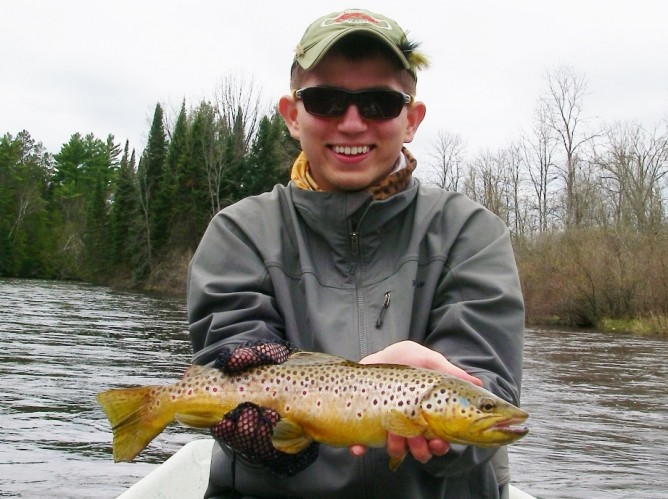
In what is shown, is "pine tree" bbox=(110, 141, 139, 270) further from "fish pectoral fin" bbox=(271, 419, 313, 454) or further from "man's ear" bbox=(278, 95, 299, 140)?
"fish pectoral fin" bbox=(271, 419, 313, 454)

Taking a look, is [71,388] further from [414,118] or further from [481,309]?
[481,309]

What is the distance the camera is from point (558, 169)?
5003cm

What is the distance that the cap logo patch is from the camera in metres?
3.15

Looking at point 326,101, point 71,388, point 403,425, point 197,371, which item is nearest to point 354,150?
point 326,101

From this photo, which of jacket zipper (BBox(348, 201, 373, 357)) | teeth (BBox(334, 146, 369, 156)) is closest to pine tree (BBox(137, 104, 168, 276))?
teeth (BBox(334, 146, 369, 156))

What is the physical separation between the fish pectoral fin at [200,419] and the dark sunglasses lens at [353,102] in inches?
49.7

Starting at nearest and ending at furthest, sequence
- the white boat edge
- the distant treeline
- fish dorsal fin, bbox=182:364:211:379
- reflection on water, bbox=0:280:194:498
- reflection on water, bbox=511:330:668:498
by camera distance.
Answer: fish dorsal fin, bbox=182:364:211:379 → the white boat edge → reflection on water, bbox=0:280:194:498 → reflection on water, bbox=511:330:668:498 → the distant treeline

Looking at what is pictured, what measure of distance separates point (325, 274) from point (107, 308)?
82.7 ft

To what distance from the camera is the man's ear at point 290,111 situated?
135 inches

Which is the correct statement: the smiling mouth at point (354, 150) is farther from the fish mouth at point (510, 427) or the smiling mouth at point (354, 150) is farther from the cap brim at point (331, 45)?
the fish mouth at point (510, 427)

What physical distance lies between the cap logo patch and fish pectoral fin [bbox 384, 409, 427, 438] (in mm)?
1556

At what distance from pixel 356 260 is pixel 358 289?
0.13m

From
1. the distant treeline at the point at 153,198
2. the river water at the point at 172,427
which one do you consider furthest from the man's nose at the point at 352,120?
the distant treeline at the point at 153,198

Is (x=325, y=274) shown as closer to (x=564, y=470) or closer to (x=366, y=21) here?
(x=366, y=21)
